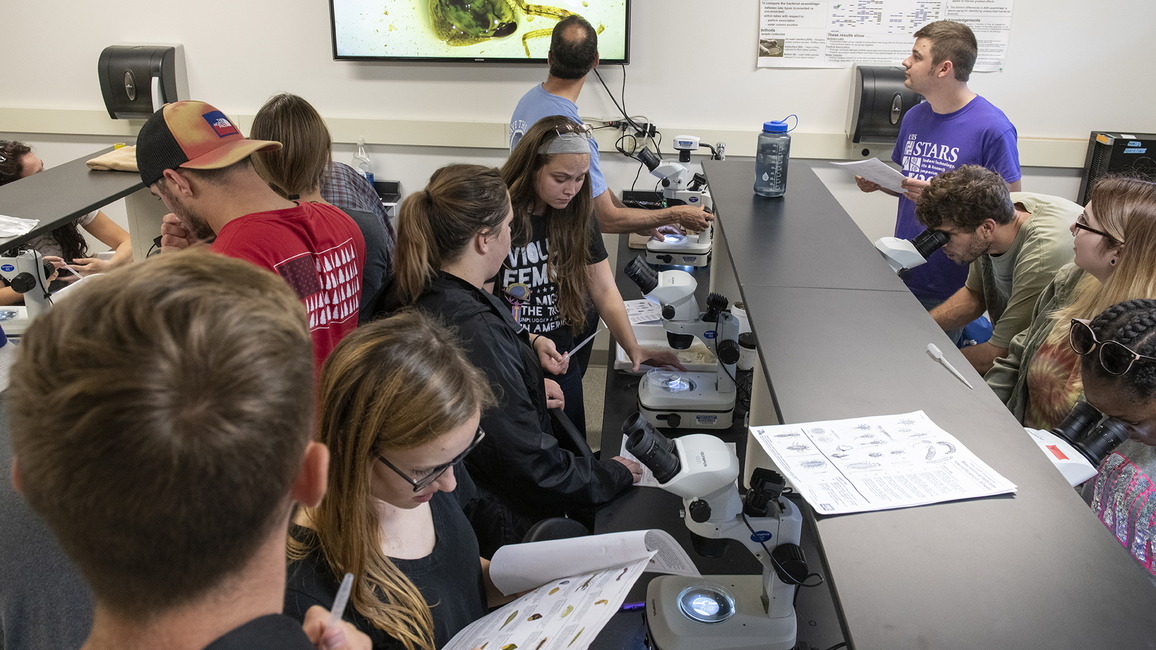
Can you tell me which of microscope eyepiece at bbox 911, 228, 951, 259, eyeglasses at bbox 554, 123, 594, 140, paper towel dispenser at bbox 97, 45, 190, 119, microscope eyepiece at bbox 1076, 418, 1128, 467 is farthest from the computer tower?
paper towel dispenser at bbox 97, 45, 190, 119

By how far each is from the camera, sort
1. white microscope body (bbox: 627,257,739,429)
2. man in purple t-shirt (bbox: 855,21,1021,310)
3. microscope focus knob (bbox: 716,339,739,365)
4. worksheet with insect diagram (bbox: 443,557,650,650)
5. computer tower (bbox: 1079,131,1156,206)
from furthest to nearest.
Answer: computer tower (bbox: 1079,131,1156,206), man in purple t-shirt (bbox: 855,21,1021,310), white microscope body (bbox: 627,257,739,429), microscope focus knob (bbox: 716,339,739,365), worksheet with insect diagram (bbox: 443,557,650,650)

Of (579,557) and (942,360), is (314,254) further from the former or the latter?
(942,360)

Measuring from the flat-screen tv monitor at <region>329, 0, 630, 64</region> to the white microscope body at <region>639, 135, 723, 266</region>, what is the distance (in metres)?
0.88

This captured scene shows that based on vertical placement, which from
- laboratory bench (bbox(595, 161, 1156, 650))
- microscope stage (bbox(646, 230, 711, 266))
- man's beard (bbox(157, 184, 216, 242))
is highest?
man's beard (bbox(157, 184, 216, 242))

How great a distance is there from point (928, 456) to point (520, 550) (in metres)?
0.59

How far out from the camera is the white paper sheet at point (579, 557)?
96cm

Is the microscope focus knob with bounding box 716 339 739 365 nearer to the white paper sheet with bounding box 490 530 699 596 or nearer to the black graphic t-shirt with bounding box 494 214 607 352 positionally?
the black graphic t-shirt with bounding box 494 214 607 352

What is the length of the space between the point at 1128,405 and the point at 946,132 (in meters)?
2.03

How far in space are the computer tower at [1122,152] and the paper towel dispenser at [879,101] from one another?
0.93m

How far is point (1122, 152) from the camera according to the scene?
345 cm

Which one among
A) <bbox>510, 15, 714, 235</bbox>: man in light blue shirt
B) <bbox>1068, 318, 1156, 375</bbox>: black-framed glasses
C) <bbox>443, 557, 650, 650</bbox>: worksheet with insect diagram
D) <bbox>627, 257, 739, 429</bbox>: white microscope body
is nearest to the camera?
<bbox>443, 557, 650, 650</bbox>: worksheet with insect diagram

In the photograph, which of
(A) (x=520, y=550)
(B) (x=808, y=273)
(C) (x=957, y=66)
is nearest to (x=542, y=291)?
(B) (x=808, y=273)

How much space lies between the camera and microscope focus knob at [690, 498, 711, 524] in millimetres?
1147

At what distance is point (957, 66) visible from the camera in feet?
8.77
